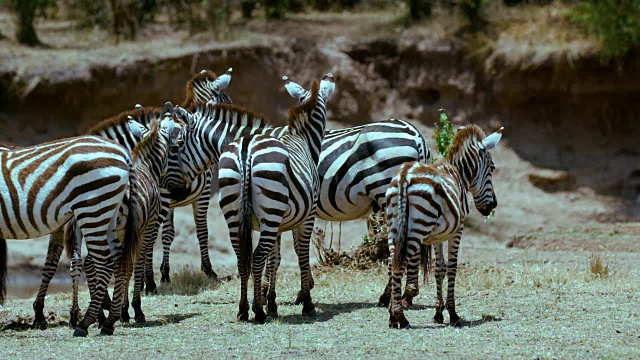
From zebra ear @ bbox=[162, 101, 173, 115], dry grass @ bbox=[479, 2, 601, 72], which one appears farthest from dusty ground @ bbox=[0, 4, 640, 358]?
zebra ear @ bbox=[162, 101, 173, 115]

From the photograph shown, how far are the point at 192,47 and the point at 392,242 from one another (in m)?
15.0

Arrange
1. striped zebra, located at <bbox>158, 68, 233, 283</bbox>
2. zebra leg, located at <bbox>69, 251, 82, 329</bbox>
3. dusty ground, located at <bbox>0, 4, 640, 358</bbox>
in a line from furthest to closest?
striped zebra, located at <bbox>158, 68, 233, 283</bbox> < zebra leg, located at <bbox>69, 251, 82, 329</bbox> < dusty ground, located at <bbox>0, 4, 640, 358</bbox>

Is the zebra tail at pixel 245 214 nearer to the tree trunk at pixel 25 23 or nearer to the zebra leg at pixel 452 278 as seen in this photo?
the zebra leg at pixel 452 278

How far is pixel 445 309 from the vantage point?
1049 centimetres

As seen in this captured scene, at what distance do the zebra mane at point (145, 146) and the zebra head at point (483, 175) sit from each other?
3616mm

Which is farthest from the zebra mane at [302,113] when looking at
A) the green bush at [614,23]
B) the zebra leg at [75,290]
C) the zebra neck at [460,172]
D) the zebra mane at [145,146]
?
the green bush at [614,23]

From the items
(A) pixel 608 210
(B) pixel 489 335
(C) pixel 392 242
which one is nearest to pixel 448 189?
(C) pixel 392 242

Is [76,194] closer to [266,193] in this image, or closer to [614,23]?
[266,193]

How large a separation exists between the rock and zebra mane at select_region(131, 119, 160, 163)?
1437 centimetres

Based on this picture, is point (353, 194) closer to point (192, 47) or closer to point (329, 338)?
point (329, 338)

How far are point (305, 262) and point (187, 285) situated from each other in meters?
3.12

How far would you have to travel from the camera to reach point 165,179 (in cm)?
1171

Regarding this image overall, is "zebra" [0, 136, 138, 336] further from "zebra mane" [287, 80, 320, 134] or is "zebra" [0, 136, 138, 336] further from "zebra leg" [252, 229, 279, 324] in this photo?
"zebra mane" [287, 80, 320, 134]

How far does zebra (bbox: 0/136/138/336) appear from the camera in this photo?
9.32 m
